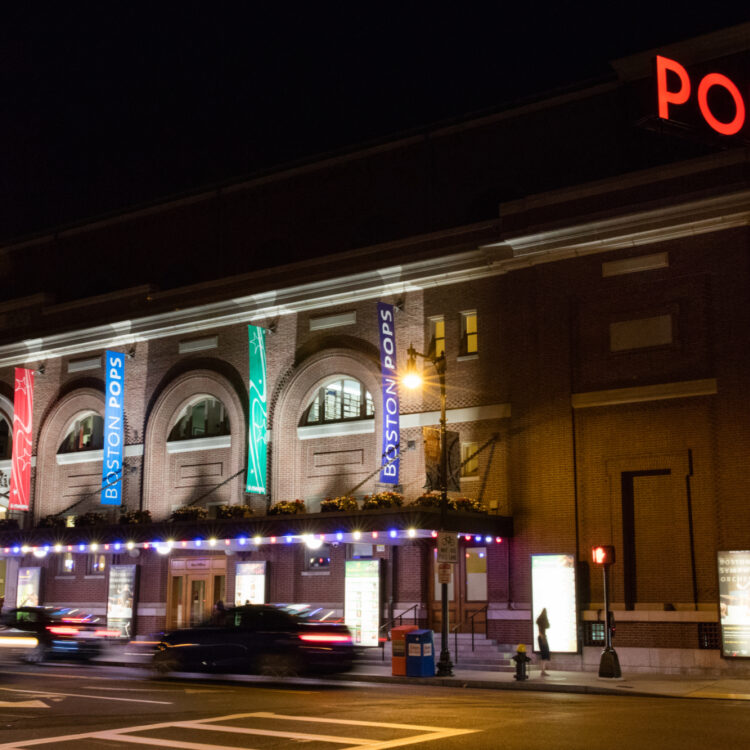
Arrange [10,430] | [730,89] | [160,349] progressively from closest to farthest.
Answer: [730,89] → [160,349] → [10,430]

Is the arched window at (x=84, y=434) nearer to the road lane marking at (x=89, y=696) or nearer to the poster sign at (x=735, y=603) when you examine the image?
the road lane marking at (x=89, y=696)

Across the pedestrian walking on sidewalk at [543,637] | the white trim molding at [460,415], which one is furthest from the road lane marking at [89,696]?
the white trim molding at [460,415]

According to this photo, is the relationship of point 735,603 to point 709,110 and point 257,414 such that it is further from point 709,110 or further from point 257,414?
point 257,414

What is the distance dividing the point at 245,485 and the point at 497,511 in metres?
9.26

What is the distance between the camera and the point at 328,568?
108 ft

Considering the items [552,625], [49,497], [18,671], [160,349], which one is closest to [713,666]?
[552,625]

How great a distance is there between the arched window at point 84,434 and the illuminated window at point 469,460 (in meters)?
16.3

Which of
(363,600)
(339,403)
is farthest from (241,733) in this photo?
(339,403)

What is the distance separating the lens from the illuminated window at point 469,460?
3068 cm

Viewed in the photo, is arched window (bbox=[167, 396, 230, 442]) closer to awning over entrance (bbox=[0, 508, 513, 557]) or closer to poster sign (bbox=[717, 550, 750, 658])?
awning over entrance (bbox=[0, 508, 513, 557])

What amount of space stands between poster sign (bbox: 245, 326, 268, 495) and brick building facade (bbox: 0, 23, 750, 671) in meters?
0.86

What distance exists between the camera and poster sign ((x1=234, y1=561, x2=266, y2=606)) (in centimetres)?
3416

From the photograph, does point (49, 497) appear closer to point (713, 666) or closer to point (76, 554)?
point (76, 554)

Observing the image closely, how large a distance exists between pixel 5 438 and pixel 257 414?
51.5ft
